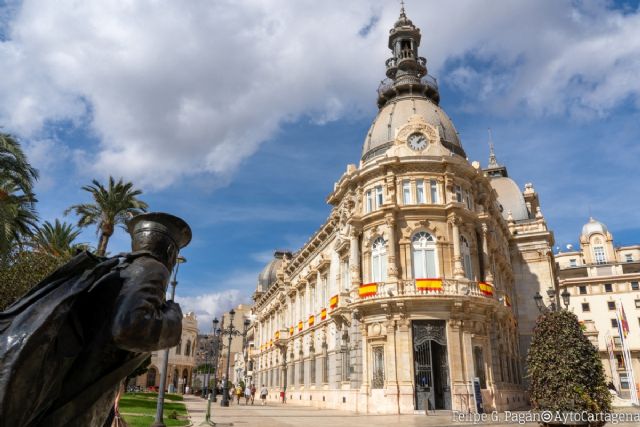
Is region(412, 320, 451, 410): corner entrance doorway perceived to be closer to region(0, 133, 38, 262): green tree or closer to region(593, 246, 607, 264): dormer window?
region(0, 133, 38, 262): green tree

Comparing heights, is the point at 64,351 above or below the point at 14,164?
below

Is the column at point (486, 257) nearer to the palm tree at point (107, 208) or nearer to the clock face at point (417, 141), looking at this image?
the clock face at point (417, 141)

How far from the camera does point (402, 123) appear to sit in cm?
3125

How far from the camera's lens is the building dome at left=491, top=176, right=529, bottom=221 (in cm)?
4553

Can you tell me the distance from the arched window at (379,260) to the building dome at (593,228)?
227 feet

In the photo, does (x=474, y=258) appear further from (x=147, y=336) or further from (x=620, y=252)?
(x=620, y=252)

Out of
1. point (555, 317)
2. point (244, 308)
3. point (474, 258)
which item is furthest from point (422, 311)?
point (244, 308)

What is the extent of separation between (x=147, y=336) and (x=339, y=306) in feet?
87.1

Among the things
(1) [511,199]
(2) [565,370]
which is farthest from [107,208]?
(1) [511,199]

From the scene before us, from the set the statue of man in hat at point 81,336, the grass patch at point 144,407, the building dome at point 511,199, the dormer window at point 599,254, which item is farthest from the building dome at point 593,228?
the statue of man in hat at point 81,336

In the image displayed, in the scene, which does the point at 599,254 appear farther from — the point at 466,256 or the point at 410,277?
the point at 410,277

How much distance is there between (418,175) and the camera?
2752 centimetres

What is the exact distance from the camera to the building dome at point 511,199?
4553 cm

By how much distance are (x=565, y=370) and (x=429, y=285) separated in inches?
508
